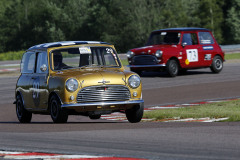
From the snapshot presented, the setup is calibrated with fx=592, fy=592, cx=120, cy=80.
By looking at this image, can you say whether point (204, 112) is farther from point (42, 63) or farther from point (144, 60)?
point (144, 60)

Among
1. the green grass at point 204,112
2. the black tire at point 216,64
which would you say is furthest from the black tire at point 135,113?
the black tire at point 216,64

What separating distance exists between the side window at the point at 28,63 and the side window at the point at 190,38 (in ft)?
41.4

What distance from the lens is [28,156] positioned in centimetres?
695

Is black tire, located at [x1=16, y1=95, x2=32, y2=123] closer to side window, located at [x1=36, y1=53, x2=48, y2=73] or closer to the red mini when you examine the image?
side window, located at [x1=36, y1=53, x2=48, y2=73]

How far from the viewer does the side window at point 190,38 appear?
24.5 meters

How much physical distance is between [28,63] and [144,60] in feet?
39.0

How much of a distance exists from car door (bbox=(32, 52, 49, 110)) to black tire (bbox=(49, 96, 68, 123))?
0.29m

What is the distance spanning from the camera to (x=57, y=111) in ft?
34.8

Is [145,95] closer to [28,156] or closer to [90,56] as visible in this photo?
[90,56]

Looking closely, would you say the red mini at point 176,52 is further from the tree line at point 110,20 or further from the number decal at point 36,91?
the tree line at point 110,20

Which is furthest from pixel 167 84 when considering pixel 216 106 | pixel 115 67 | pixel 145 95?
pixel 115 67

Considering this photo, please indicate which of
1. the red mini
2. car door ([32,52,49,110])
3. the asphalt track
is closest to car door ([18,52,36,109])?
car door ([32,52,49,110])

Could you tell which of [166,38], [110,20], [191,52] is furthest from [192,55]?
[110,20]

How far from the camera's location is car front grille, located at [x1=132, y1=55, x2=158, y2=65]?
934 inches
